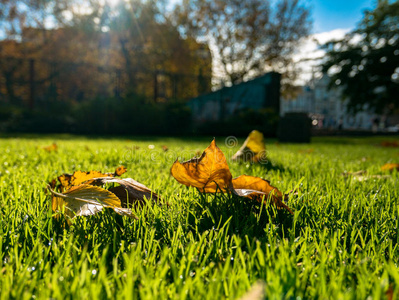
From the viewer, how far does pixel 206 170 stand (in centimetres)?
128

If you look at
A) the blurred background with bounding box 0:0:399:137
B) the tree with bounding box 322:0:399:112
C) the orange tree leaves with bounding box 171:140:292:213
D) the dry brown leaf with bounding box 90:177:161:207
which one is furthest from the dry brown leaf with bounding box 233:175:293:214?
the tree with bounding box 322:0:399:112

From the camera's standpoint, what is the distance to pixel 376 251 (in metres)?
0.98

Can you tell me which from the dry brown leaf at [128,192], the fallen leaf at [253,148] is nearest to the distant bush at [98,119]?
the fallen leaf at [253,148]

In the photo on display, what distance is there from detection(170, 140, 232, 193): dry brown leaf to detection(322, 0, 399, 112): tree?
21.6m

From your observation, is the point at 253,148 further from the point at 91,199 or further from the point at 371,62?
the point at 371,62

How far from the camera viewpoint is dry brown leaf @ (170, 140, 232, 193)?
1.21m

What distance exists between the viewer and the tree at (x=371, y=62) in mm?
19250

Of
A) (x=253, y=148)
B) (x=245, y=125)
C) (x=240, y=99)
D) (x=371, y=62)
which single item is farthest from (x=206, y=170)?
(x=371, y=62)

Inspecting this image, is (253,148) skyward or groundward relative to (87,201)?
skyward

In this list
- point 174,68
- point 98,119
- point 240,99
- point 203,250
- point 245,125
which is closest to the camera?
point 203,250

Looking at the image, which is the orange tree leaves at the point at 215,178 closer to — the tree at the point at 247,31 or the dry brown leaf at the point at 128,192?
the dry brown leaf at the point at 128,192

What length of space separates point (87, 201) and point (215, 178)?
525mm

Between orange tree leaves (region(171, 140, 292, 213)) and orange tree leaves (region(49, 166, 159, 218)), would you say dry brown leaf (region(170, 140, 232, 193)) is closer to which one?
orange tree leaves (region(171, 140, 292, 213))

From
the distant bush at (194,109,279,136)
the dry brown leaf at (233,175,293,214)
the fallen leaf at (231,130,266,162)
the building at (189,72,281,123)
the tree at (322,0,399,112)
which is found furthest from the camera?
the tree at (322,0,399,112)
